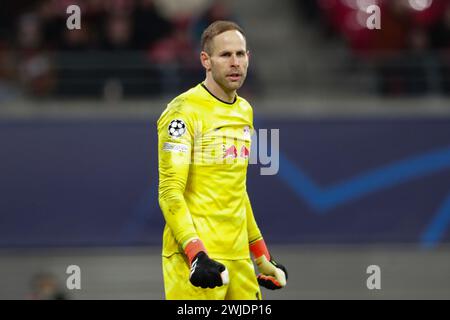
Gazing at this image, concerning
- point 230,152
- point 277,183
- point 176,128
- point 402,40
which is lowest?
point 277,183

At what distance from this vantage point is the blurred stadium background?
37.6 feet

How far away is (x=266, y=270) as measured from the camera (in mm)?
6363

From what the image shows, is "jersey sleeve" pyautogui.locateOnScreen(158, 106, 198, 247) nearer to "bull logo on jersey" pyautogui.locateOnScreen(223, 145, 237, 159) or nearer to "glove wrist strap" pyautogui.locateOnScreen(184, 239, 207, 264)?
"glove wrist strap" pyautogui.locateOnScreen(184, 239, 207, 264)

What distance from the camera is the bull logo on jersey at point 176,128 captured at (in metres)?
5.77

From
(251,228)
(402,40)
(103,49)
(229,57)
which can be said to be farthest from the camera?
(402,40)

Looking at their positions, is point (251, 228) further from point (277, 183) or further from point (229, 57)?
point (277, 183)

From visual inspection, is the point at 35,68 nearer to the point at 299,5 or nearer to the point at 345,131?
the point at 345,131

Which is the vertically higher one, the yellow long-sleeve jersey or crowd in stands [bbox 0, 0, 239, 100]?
crowd in stands [bbox 0, 0, 239, 100]

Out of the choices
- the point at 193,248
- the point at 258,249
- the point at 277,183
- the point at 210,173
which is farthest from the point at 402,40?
the point at 193,248

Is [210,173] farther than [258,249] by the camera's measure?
No

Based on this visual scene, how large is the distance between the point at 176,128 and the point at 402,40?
7.74 m

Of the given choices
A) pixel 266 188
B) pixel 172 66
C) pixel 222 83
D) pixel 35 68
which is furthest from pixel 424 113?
pixel 222 83

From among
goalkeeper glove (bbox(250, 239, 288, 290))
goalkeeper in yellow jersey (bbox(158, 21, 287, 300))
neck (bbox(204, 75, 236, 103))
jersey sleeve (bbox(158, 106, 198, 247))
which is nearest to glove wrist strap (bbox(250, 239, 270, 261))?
goalkeeper glove (bbox(250, 239, 288, 290))

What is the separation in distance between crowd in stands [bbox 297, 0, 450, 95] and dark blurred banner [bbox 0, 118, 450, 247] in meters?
0.57
